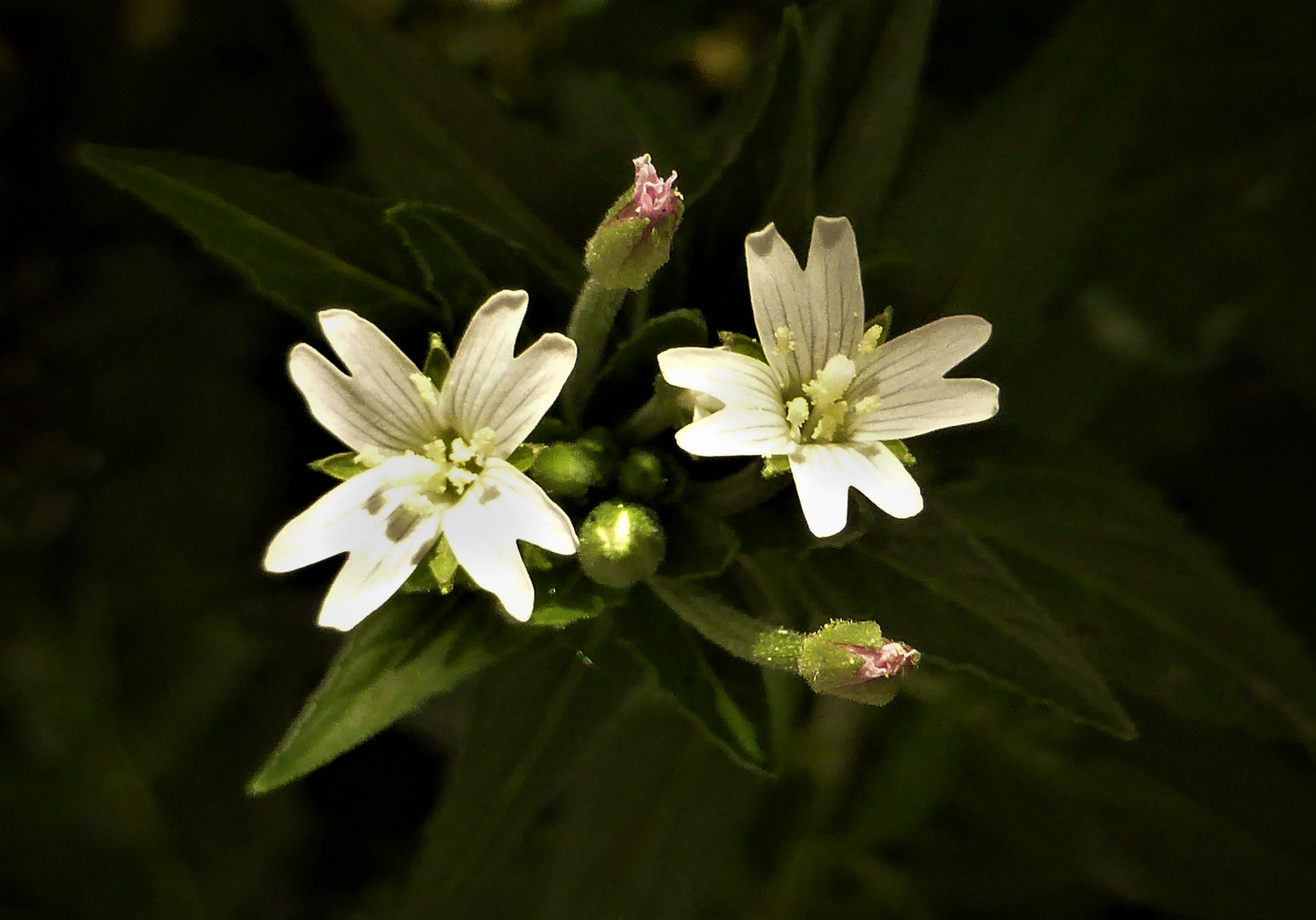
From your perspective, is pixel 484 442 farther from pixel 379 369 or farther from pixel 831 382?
pixel 831 382

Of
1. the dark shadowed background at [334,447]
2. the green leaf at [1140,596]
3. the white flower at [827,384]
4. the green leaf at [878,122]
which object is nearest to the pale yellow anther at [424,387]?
the white flower at [827,384]

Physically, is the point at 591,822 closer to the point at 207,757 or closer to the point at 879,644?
the point at 879,644

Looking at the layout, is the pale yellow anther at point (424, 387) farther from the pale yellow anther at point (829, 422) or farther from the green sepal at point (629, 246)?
the pale yellow anther at point (829, 422)

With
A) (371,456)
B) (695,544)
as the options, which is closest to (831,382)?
(695,544)

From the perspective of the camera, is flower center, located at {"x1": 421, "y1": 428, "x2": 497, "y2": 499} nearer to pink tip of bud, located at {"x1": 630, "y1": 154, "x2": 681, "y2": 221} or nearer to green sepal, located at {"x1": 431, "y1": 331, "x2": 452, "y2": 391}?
green sepal, located at {"x1": 431, "y1": 331, "x2": 452, "y2": 391}

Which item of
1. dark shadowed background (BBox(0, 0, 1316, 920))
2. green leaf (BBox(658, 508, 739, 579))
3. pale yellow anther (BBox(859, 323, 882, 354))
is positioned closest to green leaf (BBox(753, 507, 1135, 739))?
green leaf (BBox(658, 508, 739, 579))
